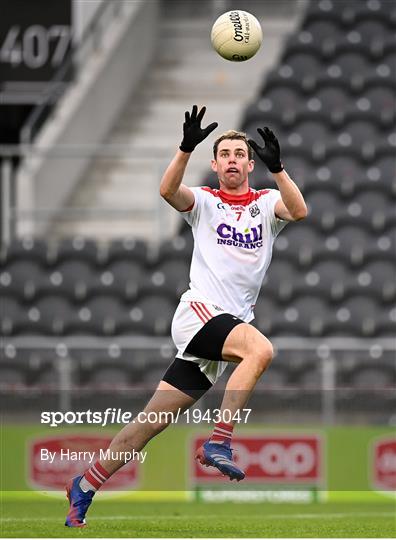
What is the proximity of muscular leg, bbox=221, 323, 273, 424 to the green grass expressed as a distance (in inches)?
34.7

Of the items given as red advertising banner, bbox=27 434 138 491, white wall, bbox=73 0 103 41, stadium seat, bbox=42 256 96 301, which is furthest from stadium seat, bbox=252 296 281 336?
white wall, bbox=73 0 103 41

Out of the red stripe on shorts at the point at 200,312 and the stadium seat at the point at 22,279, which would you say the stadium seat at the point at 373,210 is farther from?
the red stripe on shorts at the point at 200,312

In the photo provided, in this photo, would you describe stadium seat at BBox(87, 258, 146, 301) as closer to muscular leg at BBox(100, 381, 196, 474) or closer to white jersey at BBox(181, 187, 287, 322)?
white jersey at BBox(181, 187, 287, 322)

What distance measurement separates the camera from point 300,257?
16.5 meters

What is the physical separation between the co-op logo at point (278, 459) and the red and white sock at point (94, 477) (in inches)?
184

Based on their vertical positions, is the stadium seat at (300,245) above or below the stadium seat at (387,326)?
above

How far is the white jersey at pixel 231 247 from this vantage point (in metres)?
8.15

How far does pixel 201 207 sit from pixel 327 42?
12.4 m

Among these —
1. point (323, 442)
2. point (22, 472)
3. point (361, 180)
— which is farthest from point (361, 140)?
point (22, 472)

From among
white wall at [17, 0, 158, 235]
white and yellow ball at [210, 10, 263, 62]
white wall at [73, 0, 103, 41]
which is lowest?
white and yellow ball at [210, 10, 263, 62]

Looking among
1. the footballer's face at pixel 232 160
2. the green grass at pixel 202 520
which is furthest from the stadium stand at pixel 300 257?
the footballer's face at pixel 232 160

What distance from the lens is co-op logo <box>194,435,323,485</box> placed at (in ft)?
42.2

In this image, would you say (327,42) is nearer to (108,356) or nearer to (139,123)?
(139,123)

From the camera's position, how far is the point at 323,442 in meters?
13.2
